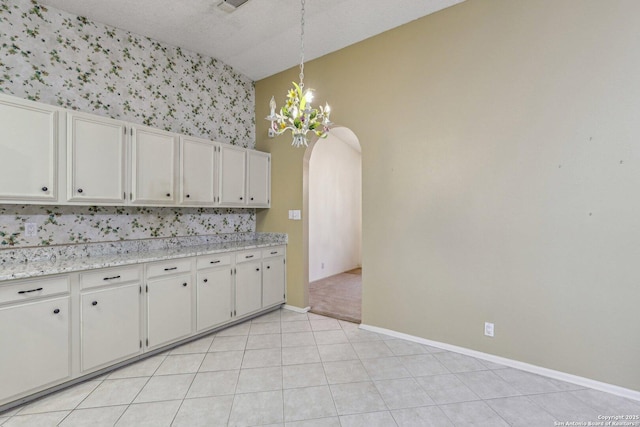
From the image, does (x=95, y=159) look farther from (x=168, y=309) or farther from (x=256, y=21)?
(x=256, y=21)

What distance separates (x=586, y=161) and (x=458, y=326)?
5.74ft

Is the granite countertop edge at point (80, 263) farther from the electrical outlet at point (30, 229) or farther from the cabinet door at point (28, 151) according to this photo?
the cabinet door at point (28, 151)

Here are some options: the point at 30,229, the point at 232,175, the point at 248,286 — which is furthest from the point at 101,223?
the point at 248,286

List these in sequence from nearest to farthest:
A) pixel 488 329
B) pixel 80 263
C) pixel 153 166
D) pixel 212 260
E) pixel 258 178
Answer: pixel 80 263 → pixel 488 329 → pixel 153 166 → pixel 212 260 → pixel 258 178

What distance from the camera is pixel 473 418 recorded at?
6.23ft

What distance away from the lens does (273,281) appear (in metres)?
3.91

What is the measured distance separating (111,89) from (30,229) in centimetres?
152

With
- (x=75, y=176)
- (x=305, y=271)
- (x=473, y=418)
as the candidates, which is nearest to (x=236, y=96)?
(x=75, y=176)

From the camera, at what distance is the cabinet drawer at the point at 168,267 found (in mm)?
2682

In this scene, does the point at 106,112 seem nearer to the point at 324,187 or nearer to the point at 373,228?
the point at 373,228

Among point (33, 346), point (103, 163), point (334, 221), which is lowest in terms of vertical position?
point (33, 346)

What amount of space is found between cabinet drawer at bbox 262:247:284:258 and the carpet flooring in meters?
0.91

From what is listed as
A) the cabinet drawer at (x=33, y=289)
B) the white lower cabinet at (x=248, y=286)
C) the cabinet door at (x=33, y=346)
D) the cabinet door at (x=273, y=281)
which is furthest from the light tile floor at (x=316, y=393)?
the cabinet door at (x=273, y=281)

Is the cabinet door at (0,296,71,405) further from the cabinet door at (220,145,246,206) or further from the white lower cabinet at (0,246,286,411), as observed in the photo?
the cabinet door at (220,145,246,206)
